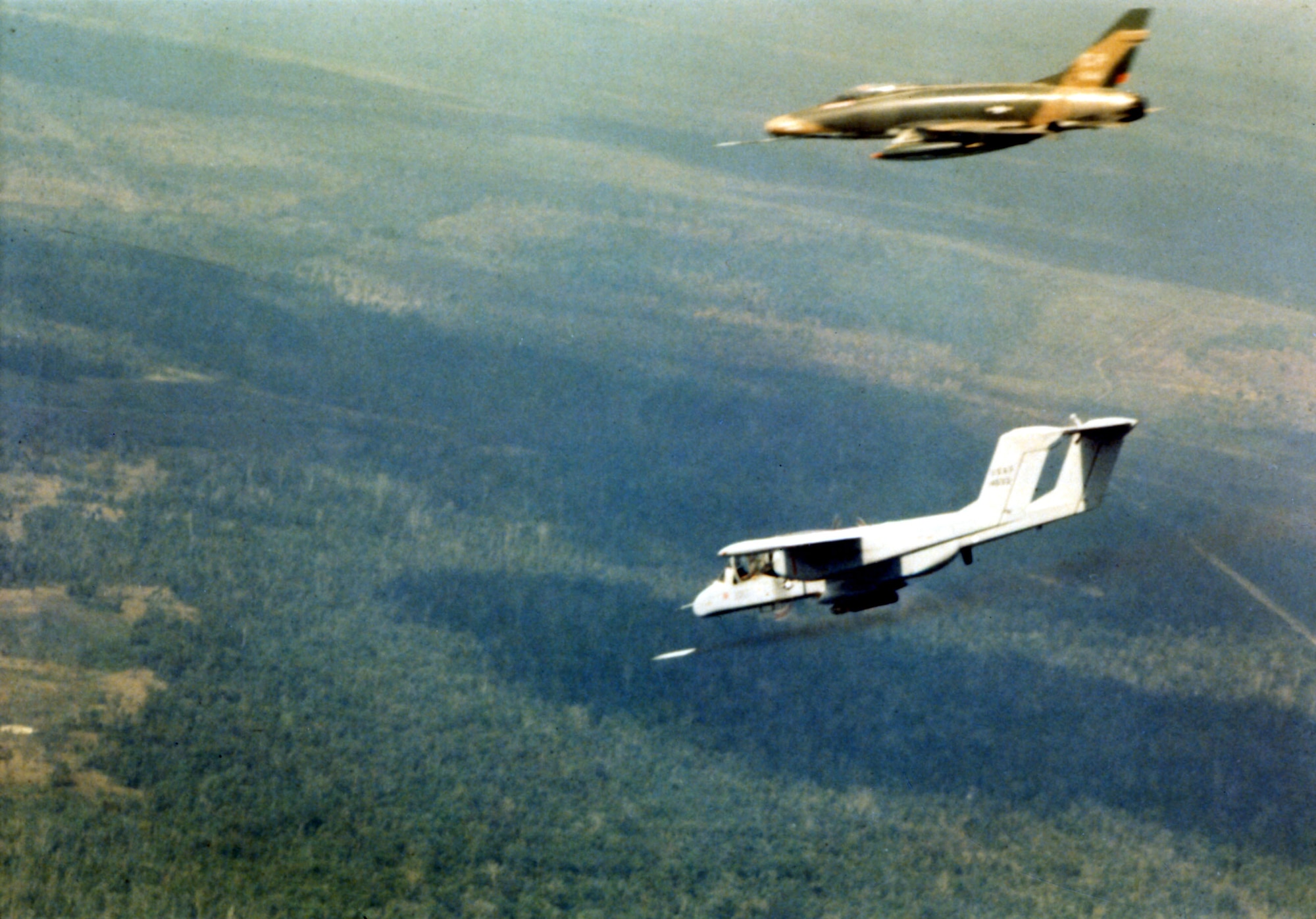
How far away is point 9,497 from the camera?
197m

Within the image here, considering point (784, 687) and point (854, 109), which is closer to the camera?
point (854, 109)

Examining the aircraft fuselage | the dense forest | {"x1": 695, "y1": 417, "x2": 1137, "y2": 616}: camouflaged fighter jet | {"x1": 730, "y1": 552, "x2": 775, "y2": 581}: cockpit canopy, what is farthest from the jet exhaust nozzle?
the dense forest

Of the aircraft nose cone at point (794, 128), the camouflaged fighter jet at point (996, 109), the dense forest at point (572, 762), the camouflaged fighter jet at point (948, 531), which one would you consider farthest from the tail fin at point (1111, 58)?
the dense forest at point (572, 762)

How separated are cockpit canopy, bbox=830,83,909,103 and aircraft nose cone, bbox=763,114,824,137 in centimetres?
121

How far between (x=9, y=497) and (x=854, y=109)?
591ft

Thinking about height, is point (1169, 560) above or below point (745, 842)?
above

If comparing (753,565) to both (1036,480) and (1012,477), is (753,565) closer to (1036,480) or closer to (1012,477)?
(1012,477)

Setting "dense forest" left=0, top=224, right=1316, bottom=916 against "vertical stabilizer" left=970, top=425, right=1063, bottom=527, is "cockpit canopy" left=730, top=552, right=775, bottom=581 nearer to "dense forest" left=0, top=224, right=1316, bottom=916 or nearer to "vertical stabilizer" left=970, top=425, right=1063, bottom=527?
"vertical stabilizer" left=970, top=425, right=1063, bottom=527

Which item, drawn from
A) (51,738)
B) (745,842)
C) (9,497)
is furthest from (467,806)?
(9,497)

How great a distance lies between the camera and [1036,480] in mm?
49438

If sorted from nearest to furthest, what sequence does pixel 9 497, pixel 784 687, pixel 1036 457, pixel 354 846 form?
1. pixel 1036 457
2. pixel 354 846
3. pixel 784 687
4. pixel 9 497

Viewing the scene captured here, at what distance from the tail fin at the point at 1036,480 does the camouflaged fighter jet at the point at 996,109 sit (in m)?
10.8

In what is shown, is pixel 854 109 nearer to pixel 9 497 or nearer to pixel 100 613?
pixel 100 613

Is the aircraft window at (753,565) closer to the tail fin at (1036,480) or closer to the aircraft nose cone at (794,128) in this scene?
the tail fin at (1036,480)
